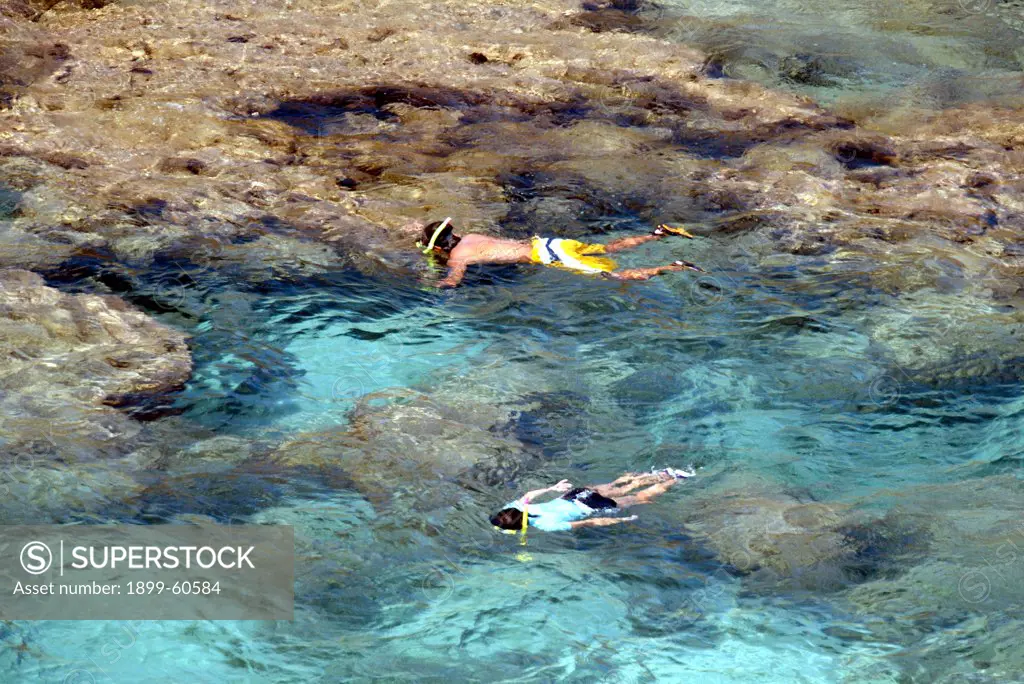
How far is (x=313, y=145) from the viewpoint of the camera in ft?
32.7

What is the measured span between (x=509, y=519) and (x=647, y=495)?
89 cm

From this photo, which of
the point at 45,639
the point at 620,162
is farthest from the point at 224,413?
the point at 620,162

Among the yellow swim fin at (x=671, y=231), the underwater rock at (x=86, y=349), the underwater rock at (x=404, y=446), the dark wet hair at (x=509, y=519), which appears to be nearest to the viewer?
the dark wet hair at (x=509, y=519)

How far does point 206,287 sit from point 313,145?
245cm

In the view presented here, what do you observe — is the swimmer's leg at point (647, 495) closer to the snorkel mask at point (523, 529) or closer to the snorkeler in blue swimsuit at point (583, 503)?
the snorkeler in blue swimsuit at point (583, 503)

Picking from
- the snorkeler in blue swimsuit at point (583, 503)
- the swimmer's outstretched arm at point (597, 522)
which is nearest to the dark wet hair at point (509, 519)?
the snorkeler in blue swimsuit at point (583, 503)

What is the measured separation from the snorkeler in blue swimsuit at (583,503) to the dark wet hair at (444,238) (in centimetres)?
295

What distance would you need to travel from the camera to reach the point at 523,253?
8.53 metres

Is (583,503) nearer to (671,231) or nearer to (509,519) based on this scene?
(509,519)

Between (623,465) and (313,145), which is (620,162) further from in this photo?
(623,465)

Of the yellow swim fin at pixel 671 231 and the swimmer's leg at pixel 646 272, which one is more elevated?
the yellow swim fin at pixel 671 231

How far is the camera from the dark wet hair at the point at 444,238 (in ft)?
27.6

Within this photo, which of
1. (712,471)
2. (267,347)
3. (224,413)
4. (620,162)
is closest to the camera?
(712,471)

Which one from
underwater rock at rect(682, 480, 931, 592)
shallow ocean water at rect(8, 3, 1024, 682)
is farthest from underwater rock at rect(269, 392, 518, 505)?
underwater rock at rect(682, 480, 931, 592)
